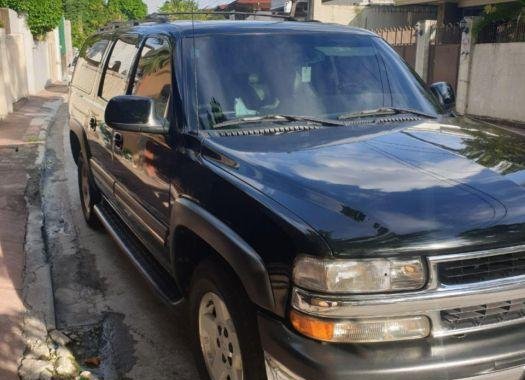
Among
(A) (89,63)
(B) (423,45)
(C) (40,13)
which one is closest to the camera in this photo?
(A) (89,63)

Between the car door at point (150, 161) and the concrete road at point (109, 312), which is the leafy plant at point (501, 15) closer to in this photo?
the concrete road at point (109, 312)

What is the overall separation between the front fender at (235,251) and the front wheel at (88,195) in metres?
3.16

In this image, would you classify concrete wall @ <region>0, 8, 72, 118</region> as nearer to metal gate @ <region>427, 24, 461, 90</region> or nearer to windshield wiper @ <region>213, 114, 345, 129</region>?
metal gate @ <region>427, 24, 461, 90</region>

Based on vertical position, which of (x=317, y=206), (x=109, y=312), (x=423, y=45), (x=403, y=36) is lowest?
(x=109, y=312)

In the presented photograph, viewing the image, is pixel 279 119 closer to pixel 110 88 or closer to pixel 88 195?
pixel 110 88

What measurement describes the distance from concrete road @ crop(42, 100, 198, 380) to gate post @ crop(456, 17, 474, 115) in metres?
12.1

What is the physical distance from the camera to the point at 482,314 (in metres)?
2.24

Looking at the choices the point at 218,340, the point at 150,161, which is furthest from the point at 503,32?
the point at 218,340

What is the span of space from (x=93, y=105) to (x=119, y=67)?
2.23 feet

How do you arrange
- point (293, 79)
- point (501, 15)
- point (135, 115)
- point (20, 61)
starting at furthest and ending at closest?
point (20, 61) < point (501, 15) < point (293, 79) < point (135, 115)

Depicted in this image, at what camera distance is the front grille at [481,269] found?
Result: 85.0 inches

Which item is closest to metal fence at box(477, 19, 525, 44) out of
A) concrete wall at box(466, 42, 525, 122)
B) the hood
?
concrete wall at box(466, 42, 525, 122)

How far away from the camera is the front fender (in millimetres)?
2303

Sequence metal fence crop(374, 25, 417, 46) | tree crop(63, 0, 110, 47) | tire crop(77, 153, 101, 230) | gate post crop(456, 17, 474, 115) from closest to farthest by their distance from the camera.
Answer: tire crop(77, 153, 101, 230)
gate post crop(456, 17, 474, 115)
metal fence crop(374, 25, 417, 46)
tree crop(63, 0, 110, 47)
